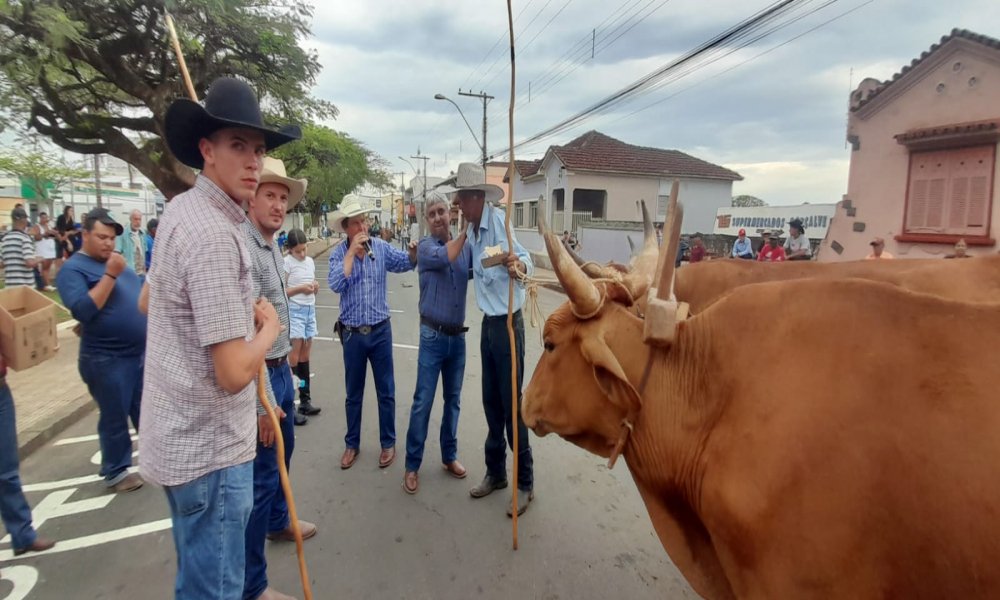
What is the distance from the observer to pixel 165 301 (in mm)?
1643

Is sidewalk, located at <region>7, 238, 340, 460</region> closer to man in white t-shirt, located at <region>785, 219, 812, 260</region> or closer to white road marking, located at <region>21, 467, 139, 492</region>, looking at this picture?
white road marking, located at <region>21, 467, 139, 492</region>

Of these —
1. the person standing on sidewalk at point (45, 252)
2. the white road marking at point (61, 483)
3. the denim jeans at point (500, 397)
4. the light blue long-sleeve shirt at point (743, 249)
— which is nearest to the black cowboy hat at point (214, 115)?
the denim jeans at point (500, 397)

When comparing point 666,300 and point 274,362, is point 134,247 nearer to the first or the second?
point 274,362

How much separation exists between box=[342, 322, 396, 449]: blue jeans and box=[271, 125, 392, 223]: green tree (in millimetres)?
18700

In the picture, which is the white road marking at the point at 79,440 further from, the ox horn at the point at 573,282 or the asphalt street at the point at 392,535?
the ox horn at the point at 573,282

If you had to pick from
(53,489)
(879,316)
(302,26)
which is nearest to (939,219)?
(879,316)

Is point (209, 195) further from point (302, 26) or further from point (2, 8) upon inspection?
point (302, 26)

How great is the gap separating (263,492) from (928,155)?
38.8 feet

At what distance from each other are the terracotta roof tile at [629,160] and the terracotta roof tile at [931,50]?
13.0 meters

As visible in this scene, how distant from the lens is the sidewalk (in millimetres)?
4770

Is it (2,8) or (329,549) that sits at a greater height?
(2,8)

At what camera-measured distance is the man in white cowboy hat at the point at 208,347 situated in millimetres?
1612

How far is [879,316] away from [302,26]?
15487 millimetres

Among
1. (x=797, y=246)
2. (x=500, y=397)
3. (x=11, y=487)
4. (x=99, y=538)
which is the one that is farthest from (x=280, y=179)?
(x=797, y=246)
